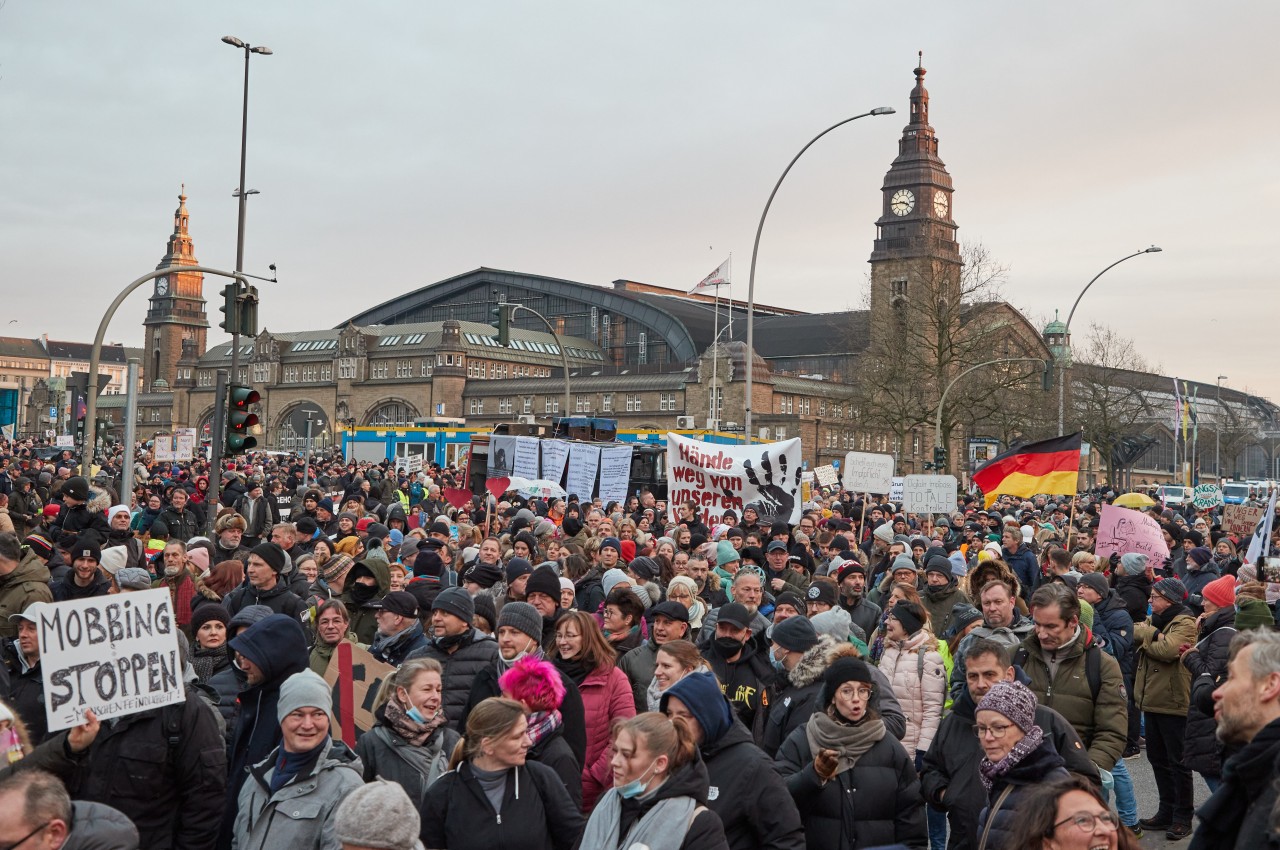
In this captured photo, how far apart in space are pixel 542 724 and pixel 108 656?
176cm

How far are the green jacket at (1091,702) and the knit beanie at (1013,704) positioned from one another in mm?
2145

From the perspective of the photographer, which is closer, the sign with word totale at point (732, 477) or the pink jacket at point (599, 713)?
the pink jacket at point (599, 713)

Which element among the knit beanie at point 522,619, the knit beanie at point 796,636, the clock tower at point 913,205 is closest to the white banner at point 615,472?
the knit beanie at point 796,636

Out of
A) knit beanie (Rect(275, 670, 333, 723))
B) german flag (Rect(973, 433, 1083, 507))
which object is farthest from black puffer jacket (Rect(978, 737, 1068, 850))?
german flag (Rect(973, 433, 1083, 507))

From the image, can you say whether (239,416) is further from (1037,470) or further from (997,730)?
(997,730)

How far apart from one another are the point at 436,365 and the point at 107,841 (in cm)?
11490

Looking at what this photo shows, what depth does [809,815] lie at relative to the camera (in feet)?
19.2

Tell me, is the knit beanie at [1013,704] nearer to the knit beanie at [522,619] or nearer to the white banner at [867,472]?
the knit beanie at [522,619]

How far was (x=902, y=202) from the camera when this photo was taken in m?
95.4

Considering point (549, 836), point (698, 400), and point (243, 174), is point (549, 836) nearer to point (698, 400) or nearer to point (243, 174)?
point (243, 174)

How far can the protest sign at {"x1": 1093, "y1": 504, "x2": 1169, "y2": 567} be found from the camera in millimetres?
15352

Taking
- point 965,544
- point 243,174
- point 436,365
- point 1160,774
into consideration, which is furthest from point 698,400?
point 1160,774

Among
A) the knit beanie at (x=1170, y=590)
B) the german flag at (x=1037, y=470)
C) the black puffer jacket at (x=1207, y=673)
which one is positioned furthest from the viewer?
the german flag at (x=1037, y=470)

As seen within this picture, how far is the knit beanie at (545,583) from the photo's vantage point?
8.45 m
